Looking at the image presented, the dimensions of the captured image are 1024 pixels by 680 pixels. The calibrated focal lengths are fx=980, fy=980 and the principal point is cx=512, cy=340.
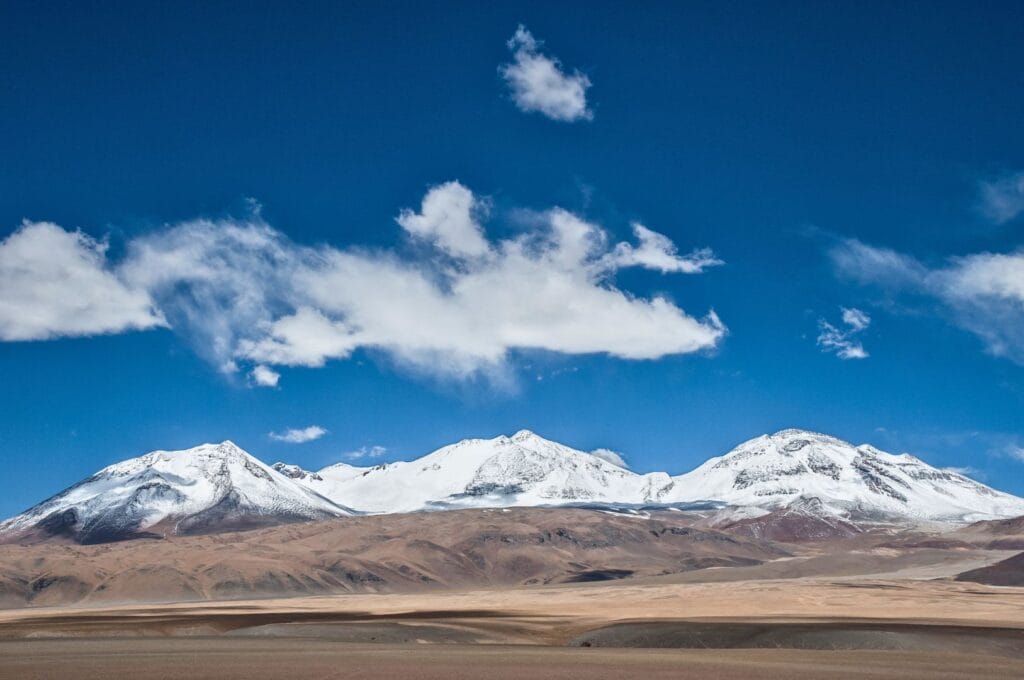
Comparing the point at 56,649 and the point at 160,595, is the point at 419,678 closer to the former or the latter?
the point at 56,649

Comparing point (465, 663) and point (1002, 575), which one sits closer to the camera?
point (465, 663)

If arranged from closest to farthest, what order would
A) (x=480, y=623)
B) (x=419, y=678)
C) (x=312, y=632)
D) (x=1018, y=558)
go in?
(x=419, y=678)
(x=312, y=632)
(x=480, y=623)
(x=1018, y=558)

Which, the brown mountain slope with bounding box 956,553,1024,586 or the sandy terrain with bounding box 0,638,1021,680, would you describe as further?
the brown mountain slope with bounding box 956,553,1024,586

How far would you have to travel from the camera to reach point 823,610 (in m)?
93.7

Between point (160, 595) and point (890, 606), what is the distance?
5977 inches

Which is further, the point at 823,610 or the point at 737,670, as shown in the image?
the point at 823,610

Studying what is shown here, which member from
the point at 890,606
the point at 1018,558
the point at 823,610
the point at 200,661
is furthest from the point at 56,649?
the point at 1018,558

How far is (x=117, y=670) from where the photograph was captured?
45.7 m

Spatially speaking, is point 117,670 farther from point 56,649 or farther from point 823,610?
point 823,610

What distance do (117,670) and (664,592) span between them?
112m

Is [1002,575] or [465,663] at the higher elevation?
[1002,575]

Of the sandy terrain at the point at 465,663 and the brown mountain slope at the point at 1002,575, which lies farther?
the brown mountain slope at the point at 1002,575

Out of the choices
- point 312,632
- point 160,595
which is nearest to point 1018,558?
point 312,632

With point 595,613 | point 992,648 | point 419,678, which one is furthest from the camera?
point 595,613
